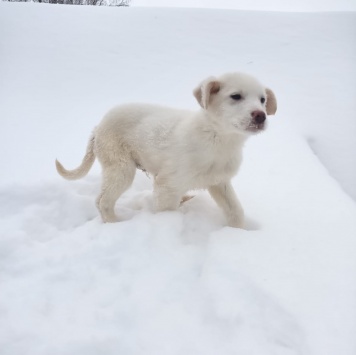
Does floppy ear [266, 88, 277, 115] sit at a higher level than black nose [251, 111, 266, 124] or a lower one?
lower

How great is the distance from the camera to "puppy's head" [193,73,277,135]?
8.24 feet

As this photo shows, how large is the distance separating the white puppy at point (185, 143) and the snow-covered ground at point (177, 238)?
217 mm

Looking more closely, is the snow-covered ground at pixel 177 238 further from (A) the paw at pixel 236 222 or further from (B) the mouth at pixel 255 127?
(B) the mouth at pixel 255 127

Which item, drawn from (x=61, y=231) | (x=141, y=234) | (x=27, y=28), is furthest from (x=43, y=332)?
(x=27, y=28)

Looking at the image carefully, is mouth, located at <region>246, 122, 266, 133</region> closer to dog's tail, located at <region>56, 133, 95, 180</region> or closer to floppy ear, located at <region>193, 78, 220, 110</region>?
floppy ear, located at <region>193, 78, 220, 110</region>

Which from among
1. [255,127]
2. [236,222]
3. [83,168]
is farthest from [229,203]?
[83,168]

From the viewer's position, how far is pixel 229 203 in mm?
3021

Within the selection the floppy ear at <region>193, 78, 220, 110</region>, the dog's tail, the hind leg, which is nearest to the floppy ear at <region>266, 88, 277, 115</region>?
the floppy ear at <region>193, 78, 220, 110</region>

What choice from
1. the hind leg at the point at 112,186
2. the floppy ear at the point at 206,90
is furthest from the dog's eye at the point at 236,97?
the hind leg at the point at 112,186

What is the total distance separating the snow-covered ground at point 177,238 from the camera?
5.86ft

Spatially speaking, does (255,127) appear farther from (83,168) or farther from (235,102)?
(83,168)

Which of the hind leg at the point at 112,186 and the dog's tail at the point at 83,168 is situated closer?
the hind leg at the point at 112,186

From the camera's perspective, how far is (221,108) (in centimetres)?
272

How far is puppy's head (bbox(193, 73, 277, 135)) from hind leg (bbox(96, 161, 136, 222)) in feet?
3.00
